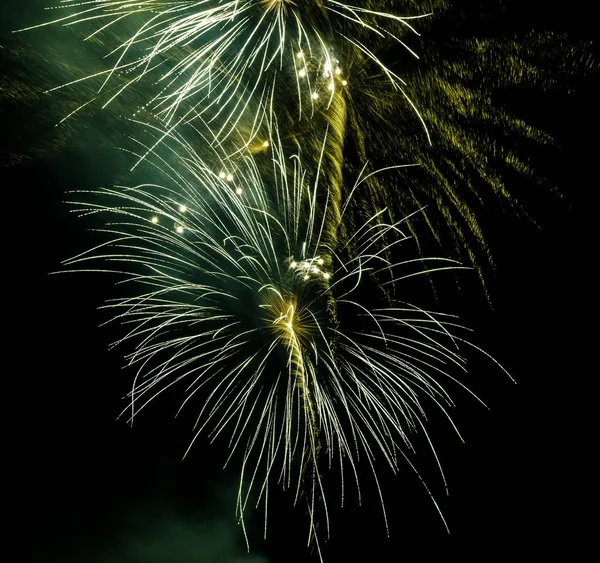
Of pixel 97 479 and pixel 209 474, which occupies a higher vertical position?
pixel 97 479

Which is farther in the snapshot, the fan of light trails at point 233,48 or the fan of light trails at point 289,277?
the fan of light trails at point 289,277

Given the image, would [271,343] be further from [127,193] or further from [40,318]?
[40,318]

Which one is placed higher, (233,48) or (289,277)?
(233,48)

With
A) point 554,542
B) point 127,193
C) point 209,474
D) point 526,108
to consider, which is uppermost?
point 127,193

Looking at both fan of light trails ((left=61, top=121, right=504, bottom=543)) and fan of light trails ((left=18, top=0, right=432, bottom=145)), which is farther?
fan of light trails ((left=61, top=121, right=504, bottom=543))

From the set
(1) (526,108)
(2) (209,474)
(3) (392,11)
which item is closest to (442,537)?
(2) (209,474)

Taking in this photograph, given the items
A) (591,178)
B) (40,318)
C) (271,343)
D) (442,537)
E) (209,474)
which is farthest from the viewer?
(442,537)

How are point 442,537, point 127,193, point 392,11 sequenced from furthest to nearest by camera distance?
point 442,537 < point 127,193 < point 392,11

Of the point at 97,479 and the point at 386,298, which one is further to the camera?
the point at 97,479
